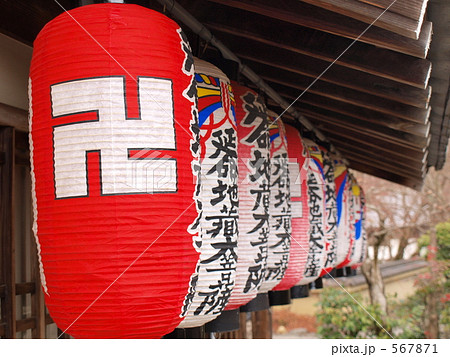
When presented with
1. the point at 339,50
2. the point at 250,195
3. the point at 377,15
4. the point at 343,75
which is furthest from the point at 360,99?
the point at 377,15

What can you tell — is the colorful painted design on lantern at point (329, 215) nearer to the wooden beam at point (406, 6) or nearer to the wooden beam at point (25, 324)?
the wooden beam at point (25, 324)

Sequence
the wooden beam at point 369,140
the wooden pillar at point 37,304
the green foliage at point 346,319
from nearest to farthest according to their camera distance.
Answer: the wooden pillar at point 37,304 < the wooden beam at point 369,140 < the green foliage at point 346,319

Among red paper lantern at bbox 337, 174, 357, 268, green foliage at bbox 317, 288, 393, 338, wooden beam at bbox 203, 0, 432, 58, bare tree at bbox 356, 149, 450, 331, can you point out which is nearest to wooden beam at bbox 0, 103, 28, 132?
wooden beam at bbox 203, 0, 432, 58

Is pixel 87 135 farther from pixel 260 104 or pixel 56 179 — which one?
pixel 260 104

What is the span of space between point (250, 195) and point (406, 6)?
1254 millimetres

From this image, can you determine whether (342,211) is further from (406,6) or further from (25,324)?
(406,6)

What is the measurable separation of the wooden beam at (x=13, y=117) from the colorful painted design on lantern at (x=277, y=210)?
5.05ft

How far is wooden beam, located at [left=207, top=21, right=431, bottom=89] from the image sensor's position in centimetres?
305

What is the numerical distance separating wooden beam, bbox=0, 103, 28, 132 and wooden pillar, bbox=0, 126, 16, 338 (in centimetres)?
5

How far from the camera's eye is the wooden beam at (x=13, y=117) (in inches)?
114

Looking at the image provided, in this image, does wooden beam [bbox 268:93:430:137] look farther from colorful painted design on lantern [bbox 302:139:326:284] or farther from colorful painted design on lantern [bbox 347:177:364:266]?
colorful painted design on lantern [bbox 347:177:364:266]

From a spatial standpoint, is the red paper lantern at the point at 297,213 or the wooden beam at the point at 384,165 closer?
the red paper lantern at the point at 297,213

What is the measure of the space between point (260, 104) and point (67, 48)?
4.81ft

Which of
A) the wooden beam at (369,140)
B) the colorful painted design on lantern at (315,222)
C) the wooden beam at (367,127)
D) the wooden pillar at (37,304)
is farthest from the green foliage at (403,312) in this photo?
the wooden pillar at (37,304)
